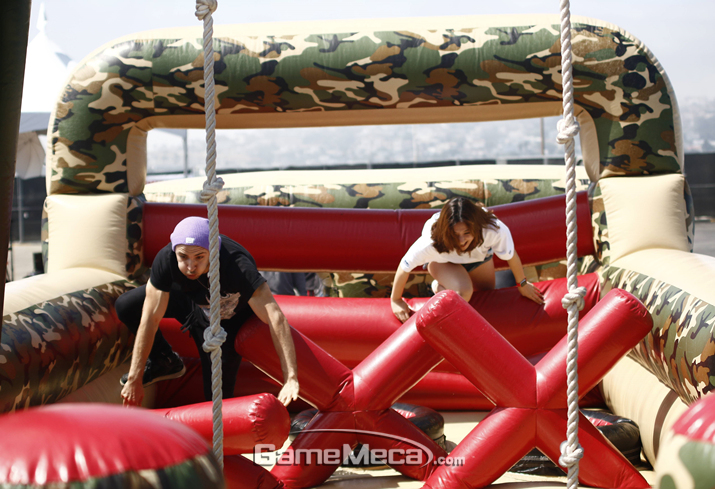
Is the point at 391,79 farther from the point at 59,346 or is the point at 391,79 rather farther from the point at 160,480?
the point at 160,480

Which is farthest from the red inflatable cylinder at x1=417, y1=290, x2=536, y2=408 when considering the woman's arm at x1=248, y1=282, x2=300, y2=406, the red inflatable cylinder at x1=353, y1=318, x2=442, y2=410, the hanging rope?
the hanging rope

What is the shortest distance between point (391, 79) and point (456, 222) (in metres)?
0.69

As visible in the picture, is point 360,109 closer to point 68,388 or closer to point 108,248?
point 108,248

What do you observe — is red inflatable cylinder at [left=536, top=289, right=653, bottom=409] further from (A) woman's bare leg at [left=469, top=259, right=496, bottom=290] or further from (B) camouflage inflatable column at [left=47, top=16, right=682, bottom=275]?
(B) camouflage inflatable column at [left=47, top=16, right=682, bottom=275]

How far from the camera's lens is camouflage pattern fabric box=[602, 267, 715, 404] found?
1686mm

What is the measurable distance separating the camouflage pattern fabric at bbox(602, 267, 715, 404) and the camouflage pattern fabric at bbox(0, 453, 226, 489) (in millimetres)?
1533

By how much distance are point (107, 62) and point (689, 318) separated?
7.90ft

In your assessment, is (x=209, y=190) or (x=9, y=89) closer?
(x=9, y=89)

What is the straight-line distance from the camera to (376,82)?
2533mm

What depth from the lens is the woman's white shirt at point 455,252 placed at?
238 cm

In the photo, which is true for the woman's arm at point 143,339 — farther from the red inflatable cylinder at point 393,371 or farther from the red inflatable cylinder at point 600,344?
the red inflatable cylinder at point 600,344

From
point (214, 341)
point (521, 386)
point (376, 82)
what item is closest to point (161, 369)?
point (214, 341)

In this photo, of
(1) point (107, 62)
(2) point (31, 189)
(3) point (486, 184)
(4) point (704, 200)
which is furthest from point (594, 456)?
(2) point (31, 189)

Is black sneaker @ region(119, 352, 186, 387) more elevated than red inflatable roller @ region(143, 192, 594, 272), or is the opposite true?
red inflatable roller @ region(143, 192, 594, 272)
